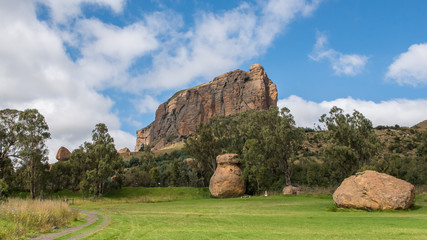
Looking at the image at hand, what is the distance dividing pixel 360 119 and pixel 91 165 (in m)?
38.4

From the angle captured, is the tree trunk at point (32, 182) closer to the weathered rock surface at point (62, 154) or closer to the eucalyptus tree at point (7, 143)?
the eucalyptus tree at point (7, 143)

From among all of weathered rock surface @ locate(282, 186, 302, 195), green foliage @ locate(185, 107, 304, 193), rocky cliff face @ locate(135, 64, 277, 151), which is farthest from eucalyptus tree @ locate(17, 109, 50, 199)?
rocky cliff face @ locate(135, 64, 277, 151)

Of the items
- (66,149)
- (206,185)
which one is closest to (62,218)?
(206,185)

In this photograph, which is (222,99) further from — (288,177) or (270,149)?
(288,177)

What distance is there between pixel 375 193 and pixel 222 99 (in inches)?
5932

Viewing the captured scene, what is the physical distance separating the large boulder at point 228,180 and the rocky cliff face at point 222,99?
111 meters

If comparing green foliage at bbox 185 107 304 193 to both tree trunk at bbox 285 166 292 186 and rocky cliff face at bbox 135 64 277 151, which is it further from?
rocky cliff face at bbox 135 64 277 151

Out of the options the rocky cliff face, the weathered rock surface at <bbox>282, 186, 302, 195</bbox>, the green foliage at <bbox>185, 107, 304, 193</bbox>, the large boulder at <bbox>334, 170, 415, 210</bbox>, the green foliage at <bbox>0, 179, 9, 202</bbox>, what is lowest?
the weathered rock surface at <bbox>282, 186, 302, 195</bbox>

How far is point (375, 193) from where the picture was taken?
19703mm

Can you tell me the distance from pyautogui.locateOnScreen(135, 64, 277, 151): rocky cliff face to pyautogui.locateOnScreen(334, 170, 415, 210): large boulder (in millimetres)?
132606

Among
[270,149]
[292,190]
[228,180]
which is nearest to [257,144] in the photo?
[270,149]

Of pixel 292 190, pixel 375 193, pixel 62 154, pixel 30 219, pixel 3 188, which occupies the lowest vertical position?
pixel 292 190

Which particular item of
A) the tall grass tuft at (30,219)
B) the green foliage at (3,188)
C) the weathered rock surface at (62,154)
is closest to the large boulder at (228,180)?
the green foliage at (3,188)

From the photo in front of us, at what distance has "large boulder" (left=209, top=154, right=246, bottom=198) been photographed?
41.7 metres
